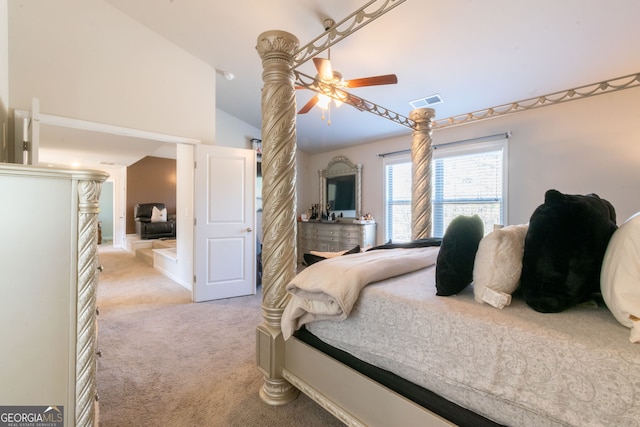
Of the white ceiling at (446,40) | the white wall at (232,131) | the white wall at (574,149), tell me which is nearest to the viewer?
the white ceiling at (446,40)

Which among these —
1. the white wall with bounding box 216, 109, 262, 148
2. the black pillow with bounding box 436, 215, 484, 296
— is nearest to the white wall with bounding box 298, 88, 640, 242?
the black pillow with bounding box 436, 215, 484, 296

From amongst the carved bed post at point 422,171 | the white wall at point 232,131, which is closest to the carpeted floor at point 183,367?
the carved bed post at point 422,171

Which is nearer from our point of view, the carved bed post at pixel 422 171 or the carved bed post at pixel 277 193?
the carved bed post at pixel 277 193

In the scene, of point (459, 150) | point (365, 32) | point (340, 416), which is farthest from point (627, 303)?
point (459, 150)

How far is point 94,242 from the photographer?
42.0 inches

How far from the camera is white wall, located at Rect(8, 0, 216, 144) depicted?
9.16 ft

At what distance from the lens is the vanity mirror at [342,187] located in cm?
548

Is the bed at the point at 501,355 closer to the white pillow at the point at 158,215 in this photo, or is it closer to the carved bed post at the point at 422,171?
the carved bed post at the point at 422,171

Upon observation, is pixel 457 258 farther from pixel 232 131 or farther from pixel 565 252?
pixel 232 131

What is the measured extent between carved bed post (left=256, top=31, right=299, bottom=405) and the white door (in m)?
2.25

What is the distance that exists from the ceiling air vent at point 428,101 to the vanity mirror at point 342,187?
70.8 inches

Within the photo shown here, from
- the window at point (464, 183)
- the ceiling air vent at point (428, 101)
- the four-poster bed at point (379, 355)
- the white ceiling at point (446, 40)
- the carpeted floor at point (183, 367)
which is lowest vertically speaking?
the carpeted floor at point (183, 367)

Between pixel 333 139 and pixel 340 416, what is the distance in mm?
4696

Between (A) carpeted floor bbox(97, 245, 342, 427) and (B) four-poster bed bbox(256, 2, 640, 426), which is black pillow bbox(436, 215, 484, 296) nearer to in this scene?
(B) four-poster bed bbox(256, 2, 640, 426)
